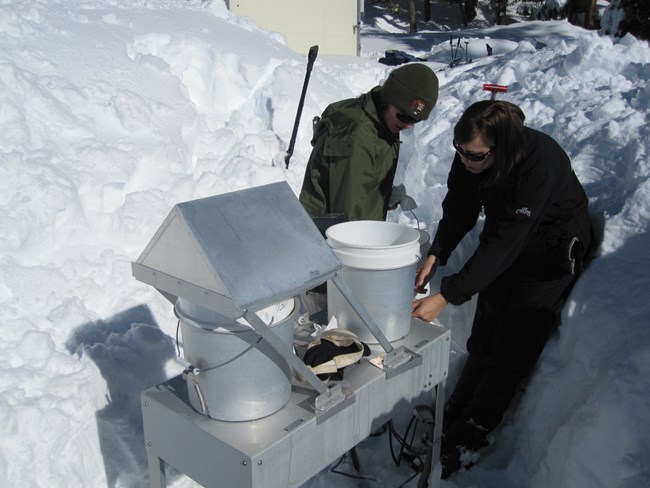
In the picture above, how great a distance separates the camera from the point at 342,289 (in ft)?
7.46

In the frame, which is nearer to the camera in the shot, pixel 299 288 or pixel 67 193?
pixel 299 288

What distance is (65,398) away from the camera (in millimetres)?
3422

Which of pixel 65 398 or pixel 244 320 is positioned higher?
pixel 244 320

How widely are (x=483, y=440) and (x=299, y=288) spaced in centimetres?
185

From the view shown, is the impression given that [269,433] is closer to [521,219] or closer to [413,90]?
[521,219]

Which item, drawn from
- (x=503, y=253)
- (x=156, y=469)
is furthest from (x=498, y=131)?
(x=156, y=469)

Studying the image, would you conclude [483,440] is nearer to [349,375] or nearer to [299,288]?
[349,375]

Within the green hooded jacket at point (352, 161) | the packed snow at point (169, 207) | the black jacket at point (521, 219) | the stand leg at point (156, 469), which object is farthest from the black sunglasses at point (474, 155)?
the stand leg at point (156, 469)

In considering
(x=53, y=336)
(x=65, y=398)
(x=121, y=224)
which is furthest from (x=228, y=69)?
(x=65, y=398)

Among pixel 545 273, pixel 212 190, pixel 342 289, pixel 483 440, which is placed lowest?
pixel 483 440

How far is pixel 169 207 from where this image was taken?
5293 millimetres

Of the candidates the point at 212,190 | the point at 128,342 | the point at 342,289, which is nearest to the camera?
the point at 342,289

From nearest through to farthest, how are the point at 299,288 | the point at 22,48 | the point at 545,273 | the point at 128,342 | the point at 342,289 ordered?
1. the point at 299,288
2. the point at 342,289
3. the point at 545,273
4. the point at 128,342
5. the point at 22,48

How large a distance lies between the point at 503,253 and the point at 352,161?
34.9 inches
